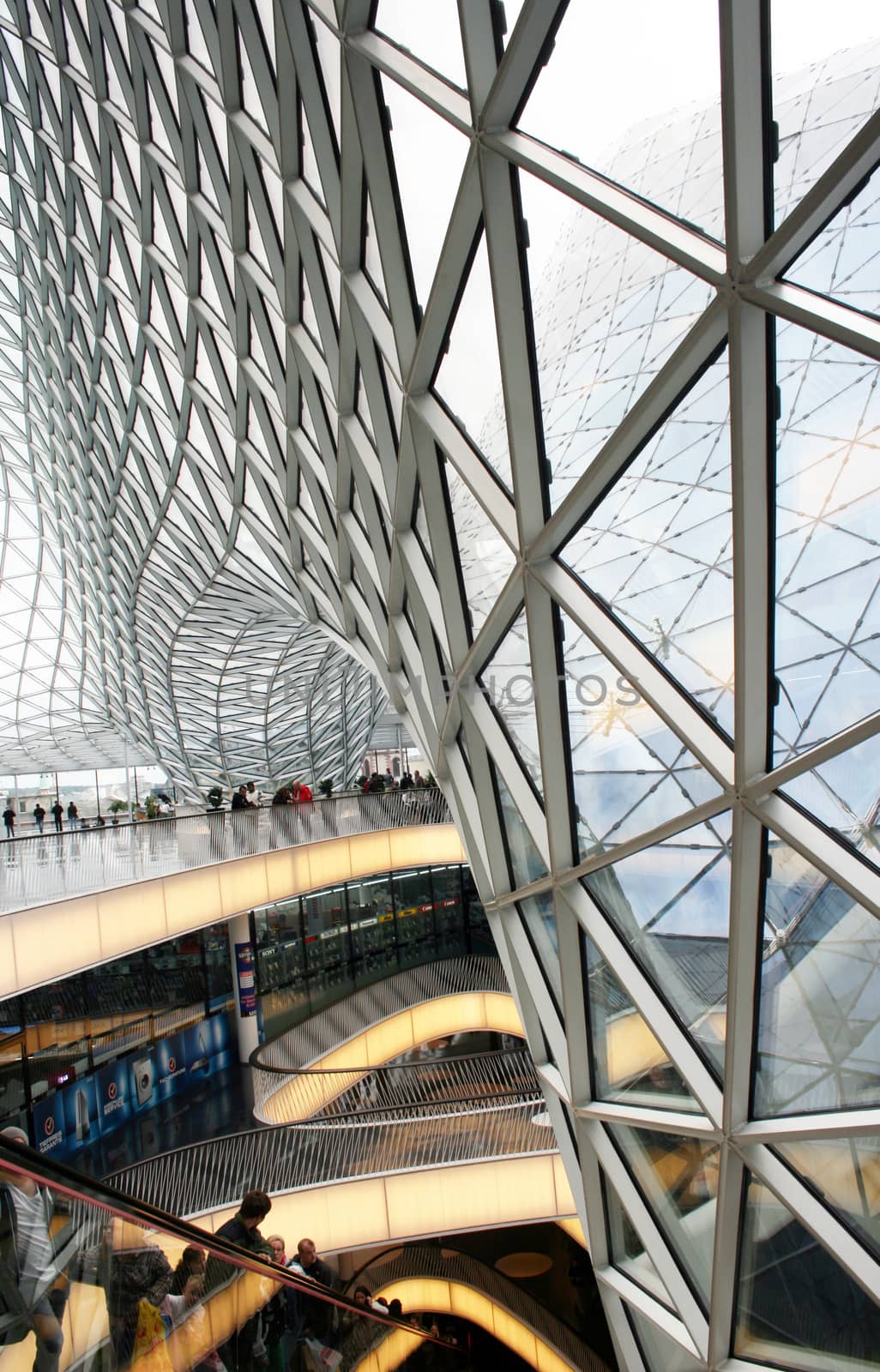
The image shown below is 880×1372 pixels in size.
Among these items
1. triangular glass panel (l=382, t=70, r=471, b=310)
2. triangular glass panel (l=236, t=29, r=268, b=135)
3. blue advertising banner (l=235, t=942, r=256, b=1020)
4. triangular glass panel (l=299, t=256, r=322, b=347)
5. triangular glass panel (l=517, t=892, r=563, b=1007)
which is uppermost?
triangular glass panel (l=236, t=29, r=268, b=135)

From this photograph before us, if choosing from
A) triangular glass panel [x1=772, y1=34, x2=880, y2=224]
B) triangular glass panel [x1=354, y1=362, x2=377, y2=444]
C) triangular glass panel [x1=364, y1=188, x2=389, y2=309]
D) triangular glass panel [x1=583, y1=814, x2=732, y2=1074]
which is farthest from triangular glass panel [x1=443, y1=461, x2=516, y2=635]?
triangular glass panel [x1=772, y1=34, x2=880, y2=224]

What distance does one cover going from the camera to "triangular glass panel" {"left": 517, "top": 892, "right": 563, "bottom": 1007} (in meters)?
11.3

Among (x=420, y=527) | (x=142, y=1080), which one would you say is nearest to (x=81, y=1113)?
(x=142, y=1080)

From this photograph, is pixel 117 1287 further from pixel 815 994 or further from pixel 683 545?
pixel 683 545

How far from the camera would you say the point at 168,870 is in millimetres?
21188

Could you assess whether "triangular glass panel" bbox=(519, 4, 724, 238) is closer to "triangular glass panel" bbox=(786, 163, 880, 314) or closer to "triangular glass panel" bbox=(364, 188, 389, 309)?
"triangular glass panel" bbox=(786, 163, 880, 314)

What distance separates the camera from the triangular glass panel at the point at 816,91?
13.8ft

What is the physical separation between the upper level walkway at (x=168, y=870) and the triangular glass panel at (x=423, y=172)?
13140mm

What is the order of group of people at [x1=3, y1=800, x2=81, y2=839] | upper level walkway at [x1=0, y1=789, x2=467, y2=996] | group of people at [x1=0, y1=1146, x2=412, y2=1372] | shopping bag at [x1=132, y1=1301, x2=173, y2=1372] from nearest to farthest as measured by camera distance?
group of people at [x1=0, y1=1146, x2=412, y2=1372]
shopping bag at [x1=132, y1=1301, x2=173, y2=1372]
upper level walkway at [x1=0, y1=789, x2=467, y2=996]
group of people at [x1=3, y1=800, x2=81, y2=839]

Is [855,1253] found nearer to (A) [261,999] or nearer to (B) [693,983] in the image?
(B) [693,983]

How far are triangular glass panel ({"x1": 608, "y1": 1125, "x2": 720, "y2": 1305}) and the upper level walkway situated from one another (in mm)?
11157

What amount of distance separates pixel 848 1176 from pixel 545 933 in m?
5.46

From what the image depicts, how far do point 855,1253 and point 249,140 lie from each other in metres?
15.0

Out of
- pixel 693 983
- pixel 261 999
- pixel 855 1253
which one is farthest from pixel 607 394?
pixel 261 999
